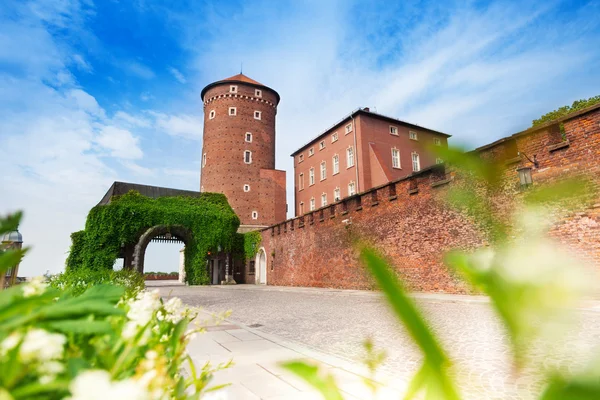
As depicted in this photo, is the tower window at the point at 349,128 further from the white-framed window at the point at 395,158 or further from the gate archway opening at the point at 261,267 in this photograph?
the gate archway opening at the point at 261,267

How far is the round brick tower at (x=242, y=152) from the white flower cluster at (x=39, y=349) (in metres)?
35.6

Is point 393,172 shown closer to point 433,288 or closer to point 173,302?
point 433,288

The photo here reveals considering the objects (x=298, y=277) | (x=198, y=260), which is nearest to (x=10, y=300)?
(x=298, y=277)

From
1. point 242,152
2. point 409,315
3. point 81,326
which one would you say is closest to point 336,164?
point 242,152

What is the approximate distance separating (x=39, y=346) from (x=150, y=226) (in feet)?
93.3

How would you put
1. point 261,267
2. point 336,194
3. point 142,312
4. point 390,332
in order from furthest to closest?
point 336,194, point 261,267, point 142,312, point 390,332

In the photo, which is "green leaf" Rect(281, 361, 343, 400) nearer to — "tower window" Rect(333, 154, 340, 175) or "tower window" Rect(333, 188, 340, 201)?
"tower window" Rect(333, 188, 340, 201)

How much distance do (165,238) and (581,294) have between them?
105 feet

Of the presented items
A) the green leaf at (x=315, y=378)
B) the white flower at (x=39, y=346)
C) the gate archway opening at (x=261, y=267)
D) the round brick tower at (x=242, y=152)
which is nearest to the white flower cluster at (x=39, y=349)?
the white flower at (x=39, y=346)

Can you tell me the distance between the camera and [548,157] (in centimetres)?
975

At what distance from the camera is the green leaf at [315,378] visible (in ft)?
1.43

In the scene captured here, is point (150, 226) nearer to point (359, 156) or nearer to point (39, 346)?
point (359, 156)

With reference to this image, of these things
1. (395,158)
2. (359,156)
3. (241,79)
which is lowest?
(359,156)

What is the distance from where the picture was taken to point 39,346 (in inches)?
27.2
